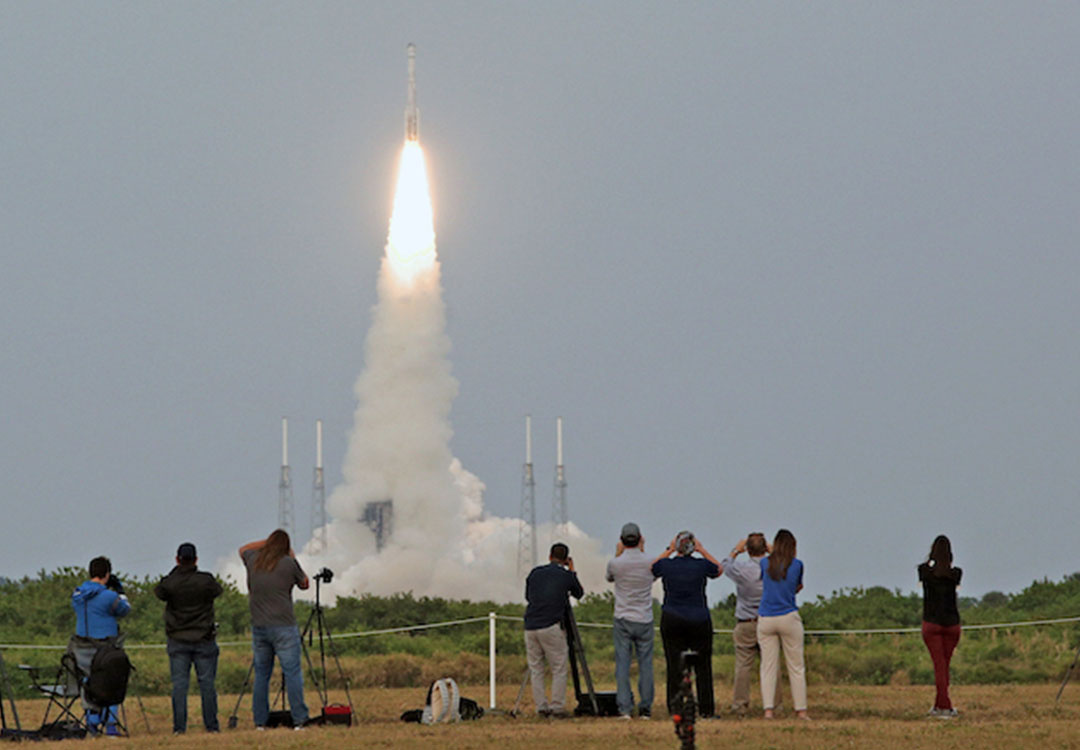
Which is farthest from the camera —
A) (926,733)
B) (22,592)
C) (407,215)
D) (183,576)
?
(407,215)

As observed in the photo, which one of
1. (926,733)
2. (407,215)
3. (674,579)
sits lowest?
(926,733)

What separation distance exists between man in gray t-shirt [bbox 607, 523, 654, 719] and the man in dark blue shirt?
511 millimetres

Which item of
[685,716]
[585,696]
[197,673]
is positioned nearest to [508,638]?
[585,696]

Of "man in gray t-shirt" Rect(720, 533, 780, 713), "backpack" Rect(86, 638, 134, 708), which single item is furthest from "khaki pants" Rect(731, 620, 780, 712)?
"backpack" Rect(86, 638, 134, 708)

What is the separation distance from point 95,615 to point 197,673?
4.27 ft

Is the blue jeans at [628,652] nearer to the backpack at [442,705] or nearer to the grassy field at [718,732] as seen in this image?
the grassy field at [718,732]

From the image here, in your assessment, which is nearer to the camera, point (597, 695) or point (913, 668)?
point (597, 695)

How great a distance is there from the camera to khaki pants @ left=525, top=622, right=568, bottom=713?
2052cm

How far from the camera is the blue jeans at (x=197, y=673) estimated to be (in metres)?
19.8

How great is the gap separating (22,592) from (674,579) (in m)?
27.8

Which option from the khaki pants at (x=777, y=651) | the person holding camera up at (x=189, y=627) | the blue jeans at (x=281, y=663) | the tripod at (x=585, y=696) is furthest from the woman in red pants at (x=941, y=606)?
the person holding camera up at (x=189, y=627)

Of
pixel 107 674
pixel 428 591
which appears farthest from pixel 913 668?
pixel 428 591

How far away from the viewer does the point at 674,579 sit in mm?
19812

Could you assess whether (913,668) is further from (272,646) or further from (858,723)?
(272,646)
